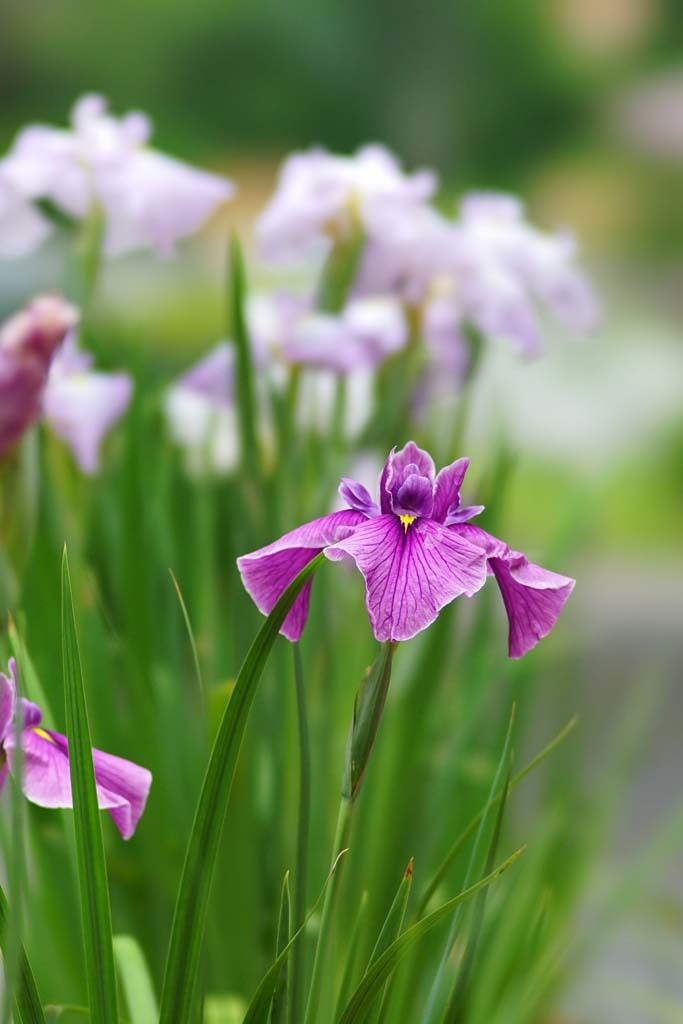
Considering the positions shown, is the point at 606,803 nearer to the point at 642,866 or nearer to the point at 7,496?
the point at 642,866

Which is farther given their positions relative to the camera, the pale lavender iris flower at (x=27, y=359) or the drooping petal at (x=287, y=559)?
the pale lavender iris flower at (x=27, y=359)

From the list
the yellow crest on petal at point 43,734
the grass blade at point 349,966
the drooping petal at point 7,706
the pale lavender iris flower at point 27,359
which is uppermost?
the pale lavender iris flower at point 27,359

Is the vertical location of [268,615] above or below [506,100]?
below

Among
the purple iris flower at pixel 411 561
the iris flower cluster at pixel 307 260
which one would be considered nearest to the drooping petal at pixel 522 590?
the purple iris flower at pixel 411 561

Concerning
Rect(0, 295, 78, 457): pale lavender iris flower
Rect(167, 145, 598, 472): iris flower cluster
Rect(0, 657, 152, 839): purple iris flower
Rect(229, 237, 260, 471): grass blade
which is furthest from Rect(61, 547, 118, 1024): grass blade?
Rect(167, 145, 598, 472): iris flower cluster

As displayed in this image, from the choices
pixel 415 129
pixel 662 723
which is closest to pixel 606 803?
pixel 662 723

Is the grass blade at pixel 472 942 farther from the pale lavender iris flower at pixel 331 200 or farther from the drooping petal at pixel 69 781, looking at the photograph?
the pale lavender iris flower at pixel 331 200
